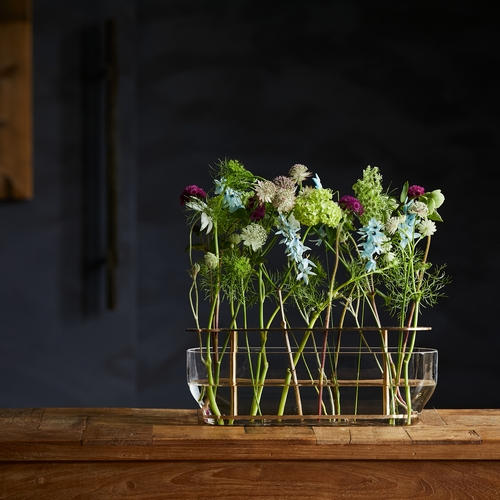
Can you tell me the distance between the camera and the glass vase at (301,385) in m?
1.00

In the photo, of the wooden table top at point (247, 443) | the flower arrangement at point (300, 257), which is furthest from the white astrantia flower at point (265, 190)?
the wooden table top at point (247, 443)

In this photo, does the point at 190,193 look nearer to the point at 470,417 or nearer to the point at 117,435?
the point at 117,435

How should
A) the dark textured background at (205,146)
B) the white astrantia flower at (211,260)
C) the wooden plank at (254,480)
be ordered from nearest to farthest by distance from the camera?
the wooden plank at (254,480), the white astrantia flower at (211,260), the dark textured background at (205,146)

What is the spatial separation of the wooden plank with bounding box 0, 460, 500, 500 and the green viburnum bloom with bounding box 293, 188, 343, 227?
31 centimetres

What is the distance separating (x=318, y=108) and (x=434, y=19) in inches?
19.3

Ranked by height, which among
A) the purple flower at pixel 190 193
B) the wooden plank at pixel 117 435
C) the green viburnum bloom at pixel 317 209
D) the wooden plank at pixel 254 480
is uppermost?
the purple flower at pixel 190 193

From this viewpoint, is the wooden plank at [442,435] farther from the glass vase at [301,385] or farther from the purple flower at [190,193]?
the purple flower at [190,193]

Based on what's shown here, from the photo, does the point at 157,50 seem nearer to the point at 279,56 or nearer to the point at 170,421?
the point at 279,56

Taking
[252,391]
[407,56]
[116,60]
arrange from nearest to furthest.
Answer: [252,391], [116,60], [407,56]

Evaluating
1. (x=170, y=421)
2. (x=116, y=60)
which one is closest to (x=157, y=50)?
(x=116, y=60)

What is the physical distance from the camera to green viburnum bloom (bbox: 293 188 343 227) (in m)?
0.97

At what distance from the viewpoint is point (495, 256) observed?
2.43 m

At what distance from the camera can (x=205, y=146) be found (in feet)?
7.89

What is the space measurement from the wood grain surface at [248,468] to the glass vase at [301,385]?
8 cm
